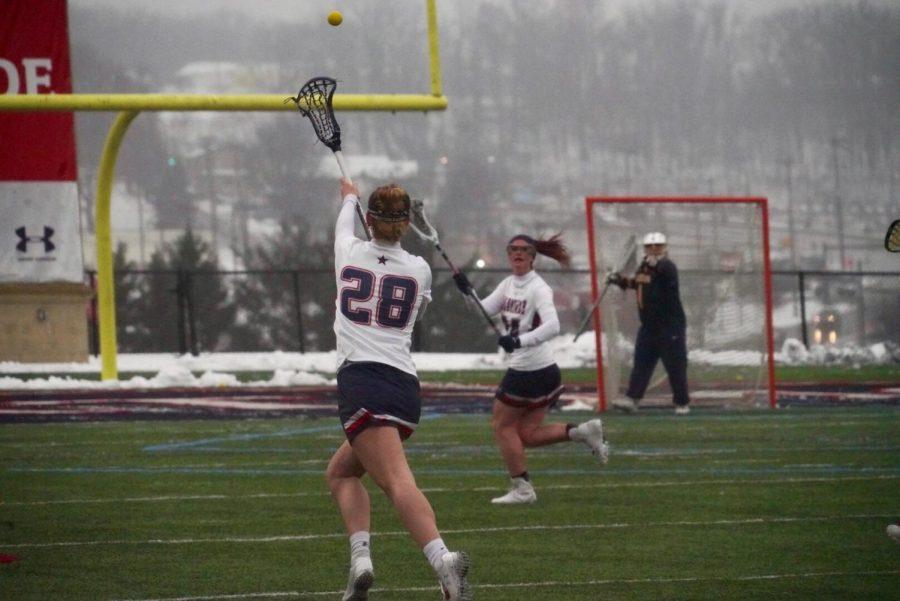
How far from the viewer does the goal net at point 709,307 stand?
20.7 metres

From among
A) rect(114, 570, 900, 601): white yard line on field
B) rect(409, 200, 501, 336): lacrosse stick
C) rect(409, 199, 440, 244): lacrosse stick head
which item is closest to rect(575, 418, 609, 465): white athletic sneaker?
rect(409, 200, 501, 336): lacrosse stick

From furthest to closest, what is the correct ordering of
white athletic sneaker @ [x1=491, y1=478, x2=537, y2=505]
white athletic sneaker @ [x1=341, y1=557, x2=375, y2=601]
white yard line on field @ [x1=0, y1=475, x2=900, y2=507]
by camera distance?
white yard line on field @ [x1=0, y1=475, x2=900, y2=507], white athletic sneaker @ [x1=491, y1=478, x2=537, y2=505], white athletic sneaker @ [x1=341, y1=557, x2=375, y2=601]

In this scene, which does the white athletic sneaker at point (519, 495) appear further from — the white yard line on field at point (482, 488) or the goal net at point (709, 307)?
the goal net at point (709, 307)

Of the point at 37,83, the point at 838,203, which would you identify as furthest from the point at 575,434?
the point at 838,203

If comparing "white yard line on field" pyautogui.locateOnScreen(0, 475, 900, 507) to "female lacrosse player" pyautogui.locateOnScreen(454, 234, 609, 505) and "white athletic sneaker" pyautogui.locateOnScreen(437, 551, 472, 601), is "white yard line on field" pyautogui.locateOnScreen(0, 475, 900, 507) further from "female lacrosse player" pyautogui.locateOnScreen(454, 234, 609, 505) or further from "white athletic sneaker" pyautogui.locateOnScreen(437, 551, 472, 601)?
"white athletic sneaker" pyautogui.locateOnScreen(437, 551, 472, 601)

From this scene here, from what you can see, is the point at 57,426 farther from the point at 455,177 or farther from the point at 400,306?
the point at 455,177

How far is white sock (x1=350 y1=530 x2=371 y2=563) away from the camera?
760 centimetres

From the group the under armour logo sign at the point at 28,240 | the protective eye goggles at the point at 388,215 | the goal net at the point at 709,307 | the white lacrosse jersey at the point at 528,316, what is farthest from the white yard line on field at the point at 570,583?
the under armour logo sign at the point at 28,240

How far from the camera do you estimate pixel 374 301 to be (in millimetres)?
7742

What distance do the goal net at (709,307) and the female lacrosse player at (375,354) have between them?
41.7 ft

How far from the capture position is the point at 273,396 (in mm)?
22109

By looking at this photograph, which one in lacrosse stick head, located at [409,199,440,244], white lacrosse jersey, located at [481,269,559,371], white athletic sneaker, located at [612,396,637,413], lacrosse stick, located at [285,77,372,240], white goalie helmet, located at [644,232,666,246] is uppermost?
lacrosse stick, located at [285,77,372,240]

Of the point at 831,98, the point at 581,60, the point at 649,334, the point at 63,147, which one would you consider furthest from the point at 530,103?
the point at 649,334

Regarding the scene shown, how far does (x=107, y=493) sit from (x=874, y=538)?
16.9ft
